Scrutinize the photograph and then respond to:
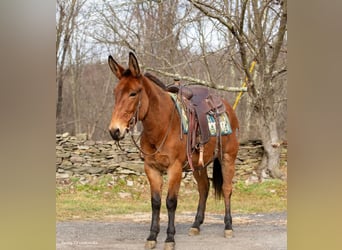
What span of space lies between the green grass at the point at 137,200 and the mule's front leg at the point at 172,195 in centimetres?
43

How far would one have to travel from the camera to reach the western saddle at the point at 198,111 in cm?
238

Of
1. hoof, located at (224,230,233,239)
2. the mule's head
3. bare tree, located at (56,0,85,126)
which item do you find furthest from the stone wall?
the mule's head

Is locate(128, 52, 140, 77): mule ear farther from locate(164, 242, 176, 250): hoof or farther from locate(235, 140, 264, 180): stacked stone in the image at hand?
locate(235, 140, 264, 180): stacked stone

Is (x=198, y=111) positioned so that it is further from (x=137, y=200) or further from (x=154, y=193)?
(x=137, y=200)

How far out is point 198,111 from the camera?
247cm

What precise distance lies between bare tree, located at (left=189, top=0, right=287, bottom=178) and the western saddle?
0.43m

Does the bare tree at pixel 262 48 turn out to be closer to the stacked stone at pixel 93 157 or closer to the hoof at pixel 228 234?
the hoof at pixel 228 234

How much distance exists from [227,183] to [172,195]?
46cm

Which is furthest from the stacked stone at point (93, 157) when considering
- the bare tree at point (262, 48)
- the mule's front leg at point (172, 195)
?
the bare tree at point (262, 48)

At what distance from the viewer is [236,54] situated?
2953 millimetres

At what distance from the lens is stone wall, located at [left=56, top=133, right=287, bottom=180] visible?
3.03 metres
